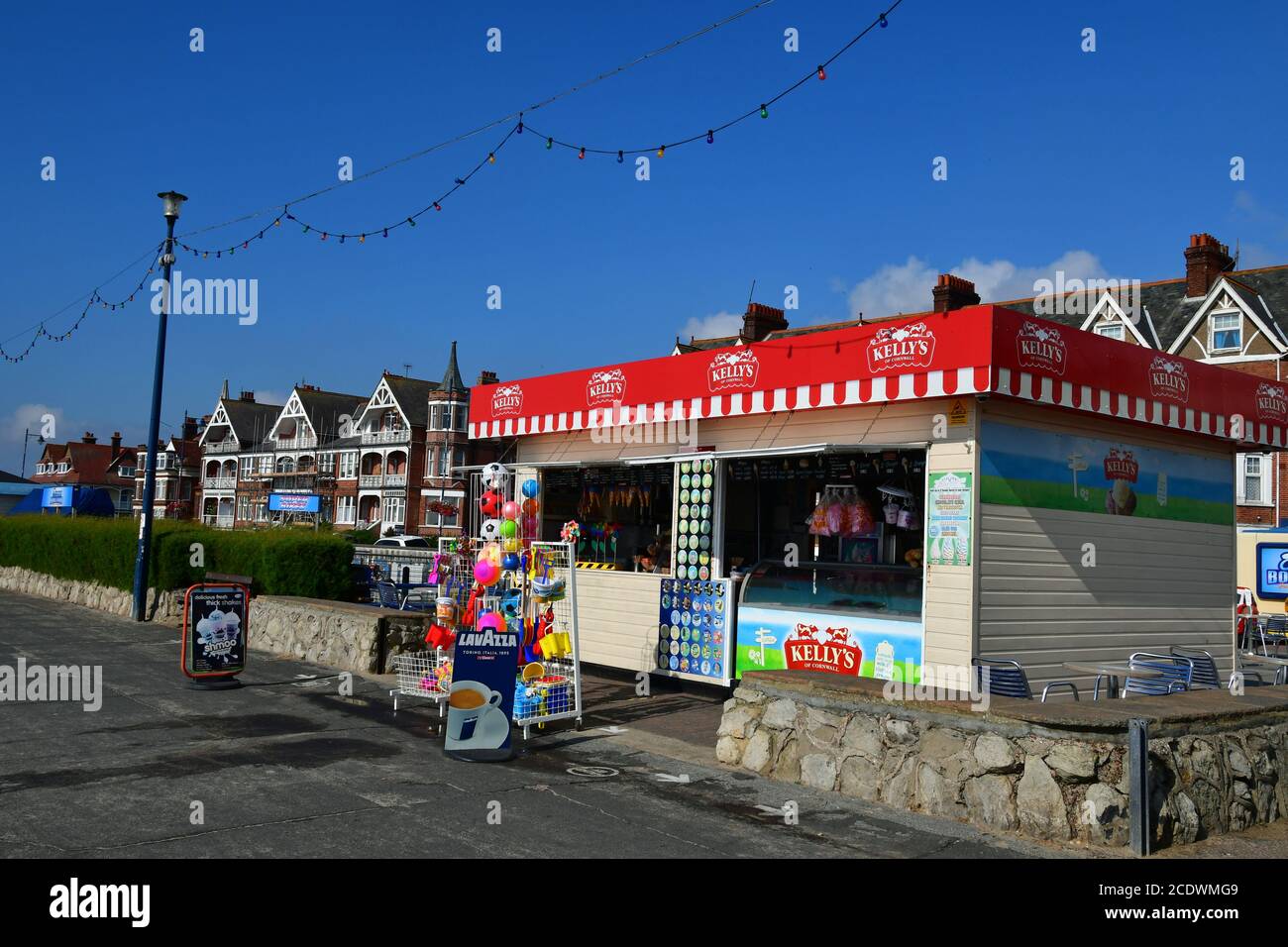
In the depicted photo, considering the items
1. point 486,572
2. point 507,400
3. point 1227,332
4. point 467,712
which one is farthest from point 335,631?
point 1227,332

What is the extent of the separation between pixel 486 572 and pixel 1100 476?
6.87m

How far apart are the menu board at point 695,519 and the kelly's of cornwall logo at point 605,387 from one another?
154cm

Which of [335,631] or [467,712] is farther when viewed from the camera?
[335,631]

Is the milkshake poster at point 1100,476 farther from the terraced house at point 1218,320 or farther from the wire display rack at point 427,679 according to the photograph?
the terraced house at point 1218,320

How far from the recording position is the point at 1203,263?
33844 millimetres

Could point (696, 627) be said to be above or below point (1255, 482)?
below

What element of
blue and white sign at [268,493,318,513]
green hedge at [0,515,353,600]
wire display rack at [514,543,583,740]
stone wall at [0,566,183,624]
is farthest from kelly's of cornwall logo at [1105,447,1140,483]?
blue and white sign at [268,493,318,513]

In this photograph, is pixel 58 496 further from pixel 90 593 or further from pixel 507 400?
pixel 507 400

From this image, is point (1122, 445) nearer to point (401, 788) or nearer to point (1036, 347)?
point (1036, 347)

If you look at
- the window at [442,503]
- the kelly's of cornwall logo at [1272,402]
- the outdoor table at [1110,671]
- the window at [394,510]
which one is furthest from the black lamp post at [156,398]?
the window at [394,510]

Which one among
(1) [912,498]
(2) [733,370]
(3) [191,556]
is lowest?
(3) [191,556]

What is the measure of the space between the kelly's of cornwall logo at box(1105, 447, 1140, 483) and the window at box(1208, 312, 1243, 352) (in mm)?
24556

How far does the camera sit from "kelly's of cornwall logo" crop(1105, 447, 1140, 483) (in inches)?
449
